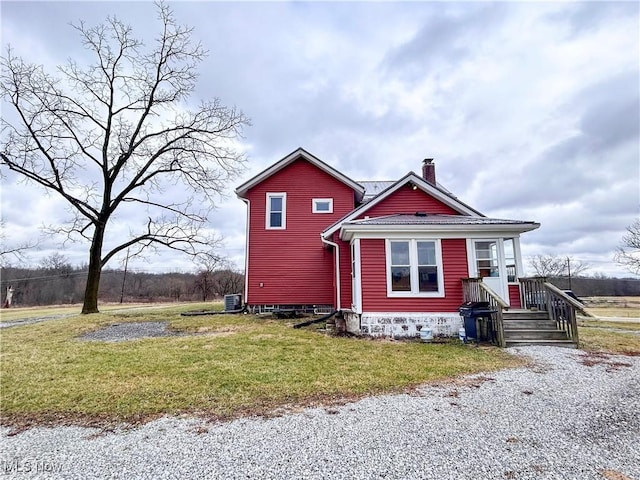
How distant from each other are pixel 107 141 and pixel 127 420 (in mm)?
16953

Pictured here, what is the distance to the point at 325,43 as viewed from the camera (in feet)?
40.2

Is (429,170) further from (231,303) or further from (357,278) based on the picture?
(231,303)

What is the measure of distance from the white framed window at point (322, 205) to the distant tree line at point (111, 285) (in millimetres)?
28182

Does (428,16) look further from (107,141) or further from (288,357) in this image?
(107,141)

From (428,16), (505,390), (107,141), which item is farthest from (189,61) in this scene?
(505,390)

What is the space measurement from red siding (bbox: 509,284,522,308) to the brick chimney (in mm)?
6297

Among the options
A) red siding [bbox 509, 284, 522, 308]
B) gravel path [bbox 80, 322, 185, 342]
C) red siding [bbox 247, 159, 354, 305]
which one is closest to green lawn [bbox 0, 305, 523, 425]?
gravel path [bbox 80, 322, 185, 342]

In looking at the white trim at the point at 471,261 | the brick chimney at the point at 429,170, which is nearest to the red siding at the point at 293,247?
the brick chimney at the point at 429,170

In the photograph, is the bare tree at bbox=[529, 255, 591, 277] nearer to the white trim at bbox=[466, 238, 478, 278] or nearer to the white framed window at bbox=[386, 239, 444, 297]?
the white trim at bbox=[466, 238, 478, 278]

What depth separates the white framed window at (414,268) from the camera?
29.9ft

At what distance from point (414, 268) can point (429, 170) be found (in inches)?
278

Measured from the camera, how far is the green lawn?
4441 millimetres

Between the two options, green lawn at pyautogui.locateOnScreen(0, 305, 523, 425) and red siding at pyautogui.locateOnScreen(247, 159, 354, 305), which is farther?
red siding at pyautogui.locateOnScreen(247, 159, 354, 305)

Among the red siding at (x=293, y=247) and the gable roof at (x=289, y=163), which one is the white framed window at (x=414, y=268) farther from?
the gable roof at (x=289, y=163)
